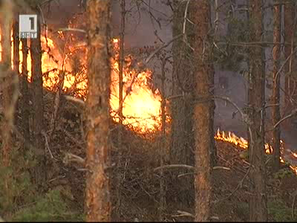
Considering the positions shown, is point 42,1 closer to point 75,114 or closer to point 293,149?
point 75,114

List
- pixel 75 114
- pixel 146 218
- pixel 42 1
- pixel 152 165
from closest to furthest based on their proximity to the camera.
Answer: pixel 42 1
pixel 146 218
pixel 152 165
pixel 75 114

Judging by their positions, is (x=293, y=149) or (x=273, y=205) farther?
(x=293, y=149)

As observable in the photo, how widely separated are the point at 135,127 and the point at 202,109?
744 centimetres

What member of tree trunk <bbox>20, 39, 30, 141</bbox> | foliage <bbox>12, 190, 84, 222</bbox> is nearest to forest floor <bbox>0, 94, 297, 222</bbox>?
tree trunk <bbox>20, 39, 30, 141</bbox>

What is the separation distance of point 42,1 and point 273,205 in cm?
670

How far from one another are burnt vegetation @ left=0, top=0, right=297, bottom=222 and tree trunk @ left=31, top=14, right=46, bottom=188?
0.03 meters

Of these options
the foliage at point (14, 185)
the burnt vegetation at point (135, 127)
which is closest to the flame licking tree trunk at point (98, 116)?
the burnt vegetation at point (135, 127)

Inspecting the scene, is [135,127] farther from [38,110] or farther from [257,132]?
[257,132]

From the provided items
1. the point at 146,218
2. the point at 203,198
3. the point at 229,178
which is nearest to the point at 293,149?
the point at 229,178

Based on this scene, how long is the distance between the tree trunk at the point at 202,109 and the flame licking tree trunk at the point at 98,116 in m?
2.66

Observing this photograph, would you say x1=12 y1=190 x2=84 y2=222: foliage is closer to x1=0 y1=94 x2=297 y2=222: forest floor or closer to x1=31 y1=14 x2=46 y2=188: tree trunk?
x1=0 y1=94 x2=297 y2=222: forest floor

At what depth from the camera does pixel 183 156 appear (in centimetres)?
1600

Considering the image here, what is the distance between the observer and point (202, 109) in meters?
10.5

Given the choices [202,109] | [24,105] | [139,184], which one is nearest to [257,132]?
[202,109]
